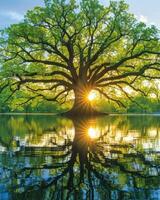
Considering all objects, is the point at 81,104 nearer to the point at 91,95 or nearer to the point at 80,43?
the point at 91,95

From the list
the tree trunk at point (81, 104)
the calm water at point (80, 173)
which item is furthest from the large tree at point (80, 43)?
the calm water at point (80, 173)

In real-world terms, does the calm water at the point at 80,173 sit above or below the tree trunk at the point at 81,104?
below

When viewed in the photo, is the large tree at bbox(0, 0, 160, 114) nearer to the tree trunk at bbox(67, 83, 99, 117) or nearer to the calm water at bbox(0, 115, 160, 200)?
the tree trunk at bbox(67, 83, 99, 117)

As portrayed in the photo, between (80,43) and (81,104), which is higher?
(80,43)

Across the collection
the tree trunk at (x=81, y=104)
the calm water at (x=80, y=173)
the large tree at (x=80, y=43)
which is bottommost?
the calm water at (x=80, y=173)

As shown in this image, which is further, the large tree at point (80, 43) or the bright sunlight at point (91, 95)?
the bright sunlight at point (91, 95)

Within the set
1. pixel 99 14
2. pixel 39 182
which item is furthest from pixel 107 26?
pixel 39 182

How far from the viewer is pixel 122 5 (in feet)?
125

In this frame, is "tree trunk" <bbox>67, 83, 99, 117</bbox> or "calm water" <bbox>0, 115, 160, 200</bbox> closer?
"calm water" <bbox>0, 115, 160, 200</bbox>

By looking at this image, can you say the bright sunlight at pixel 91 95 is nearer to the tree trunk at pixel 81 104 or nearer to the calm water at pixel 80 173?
the tree trunk at pixel 81 104

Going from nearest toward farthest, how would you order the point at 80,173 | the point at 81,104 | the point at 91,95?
the point at 80,173 → the point at 81,104 → the point at 91,95

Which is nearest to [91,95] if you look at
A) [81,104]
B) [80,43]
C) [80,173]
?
[81,104]

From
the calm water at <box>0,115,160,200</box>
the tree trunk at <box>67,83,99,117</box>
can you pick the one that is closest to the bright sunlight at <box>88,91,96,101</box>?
the tree trunk at <box>67,83,99,117</box>

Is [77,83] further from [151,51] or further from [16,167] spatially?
[16,167]
